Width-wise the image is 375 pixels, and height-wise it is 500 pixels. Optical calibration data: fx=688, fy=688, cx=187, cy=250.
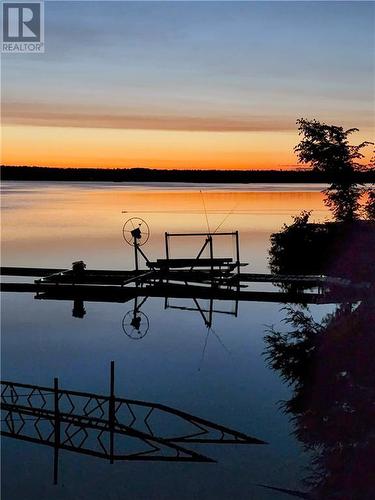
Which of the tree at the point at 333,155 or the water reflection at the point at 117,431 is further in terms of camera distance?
the tree at the point at 333,155

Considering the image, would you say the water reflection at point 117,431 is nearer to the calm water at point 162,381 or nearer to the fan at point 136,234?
the calm water at point 162,381

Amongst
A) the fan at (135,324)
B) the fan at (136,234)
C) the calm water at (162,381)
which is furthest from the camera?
the fan at (136,234)

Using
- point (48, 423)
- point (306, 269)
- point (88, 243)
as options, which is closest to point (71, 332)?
point (48, 423)

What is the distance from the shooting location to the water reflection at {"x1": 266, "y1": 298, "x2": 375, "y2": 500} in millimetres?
13398

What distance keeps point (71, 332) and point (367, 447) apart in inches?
577

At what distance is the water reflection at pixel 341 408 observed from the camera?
527 inches

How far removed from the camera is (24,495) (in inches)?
539

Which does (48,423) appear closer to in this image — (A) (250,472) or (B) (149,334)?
(A) (250,472)

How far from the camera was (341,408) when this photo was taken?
49.9 feet

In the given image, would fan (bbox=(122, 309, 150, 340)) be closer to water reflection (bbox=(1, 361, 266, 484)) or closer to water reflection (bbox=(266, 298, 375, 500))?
water reflection (bbox=(1, 361, 266, 484))

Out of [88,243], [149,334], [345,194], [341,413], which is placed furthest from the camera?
[88,243]

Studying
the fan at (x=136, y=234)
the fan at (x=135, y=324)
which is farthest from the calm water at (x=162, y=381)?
the fan at (x=136, y=234)

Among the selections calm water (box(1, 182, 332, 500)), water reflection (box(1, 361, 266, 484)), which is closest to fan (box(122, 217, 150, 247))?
calm water (box(1, 182, 332, 500))

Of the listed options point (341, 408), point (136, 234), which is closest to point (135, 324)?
point (136, 234)
